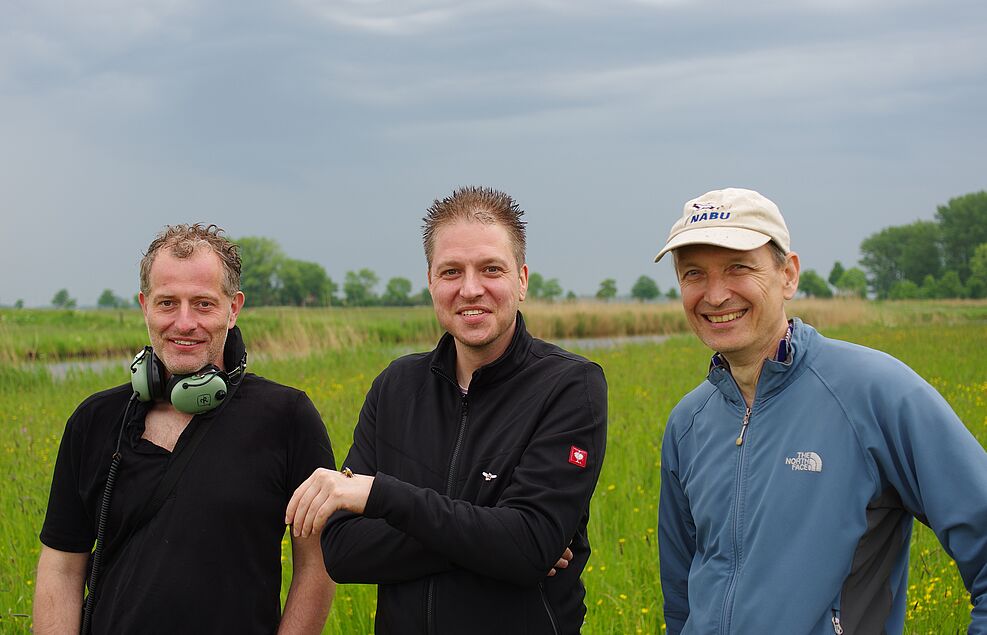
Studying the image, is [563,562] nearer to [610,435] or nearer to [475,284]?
[475,284]

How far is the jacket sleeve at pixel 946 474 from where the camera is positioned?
1.94 m

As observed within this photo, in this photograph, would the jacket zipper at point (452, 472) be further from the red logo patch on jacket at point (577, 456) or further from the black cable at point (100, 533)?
the black cable at point (100, 533)

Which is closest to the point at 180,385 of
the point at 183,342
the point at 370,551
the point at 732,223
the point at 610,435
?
the point at 183,342

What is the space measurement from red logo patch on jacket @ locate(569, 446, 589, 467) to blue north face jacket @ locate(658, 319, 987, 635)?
356 mm

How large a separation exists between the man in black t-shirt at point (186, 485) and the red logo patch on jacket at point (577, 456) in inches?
36.0

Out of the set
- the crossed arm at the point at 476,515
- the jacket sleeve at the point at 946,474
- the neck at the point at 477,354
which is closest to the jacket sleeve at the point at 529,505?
the crossed arm at the point at 476,515

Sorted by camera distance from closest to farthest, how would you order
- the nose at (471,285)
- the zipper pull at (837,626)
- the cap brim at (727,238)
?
the zipper pull at (837,626), the cap brim at (727,238), the nose at (471,285)

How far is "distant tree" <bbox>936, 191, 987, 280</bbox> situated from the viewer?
323 feet

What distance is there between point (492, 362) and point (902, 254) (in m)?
120

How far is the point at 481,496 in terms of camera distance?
247cm

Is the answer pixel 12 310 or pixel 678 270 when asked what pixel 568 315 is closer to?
pixel 12 310

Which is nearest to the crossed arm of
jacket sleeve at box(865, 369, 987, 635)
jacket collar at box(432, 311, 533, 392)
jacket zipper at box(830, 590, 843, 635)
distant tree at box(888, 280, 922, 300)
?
jacket collar at box(432, 311, 533, 392)

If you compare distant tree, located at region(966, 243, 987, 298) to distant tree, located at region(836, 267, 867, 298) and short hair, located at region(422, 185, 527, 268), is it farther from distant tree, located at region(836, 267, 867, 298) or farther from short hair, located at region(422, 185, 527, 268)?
short hair, located at region(422, 185, 527, 268)

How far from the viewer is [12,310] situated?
39.2 meters
